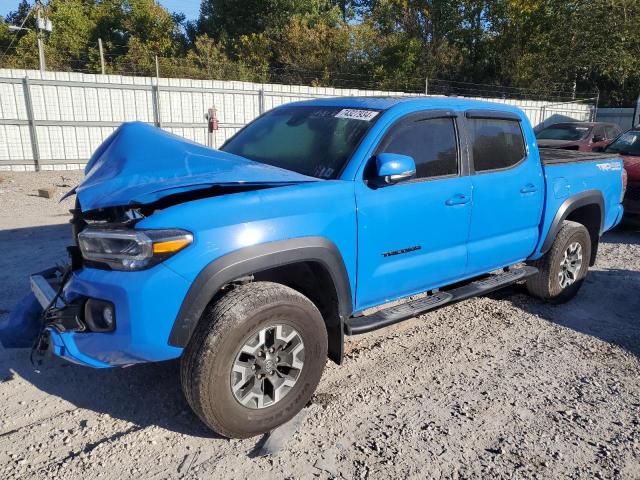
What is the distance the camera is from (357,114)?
12.1 ft

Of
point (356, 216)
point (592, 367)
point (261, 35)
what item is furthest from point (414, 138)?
point (261, 35)

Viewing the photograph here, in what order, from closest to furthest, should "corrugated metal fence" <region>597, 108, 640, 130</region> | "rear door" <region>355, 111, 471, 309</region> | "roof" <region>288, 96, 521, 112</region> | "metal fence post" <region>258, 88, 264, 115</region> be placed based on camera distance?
1. "rear door" <region>355, 111, 471, 309</region>
2. "roof" <region>288, 96, 521, 112</region>
3. "metal fence post" <region>258, 88, 264, 115</region>
4. "corrugated metal fence" <region>597, 108, 640, 130</region>

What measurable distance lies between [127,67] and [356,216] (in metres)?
25.9

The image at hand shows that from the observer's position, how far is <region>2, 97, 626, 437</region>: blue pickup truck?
2631mm

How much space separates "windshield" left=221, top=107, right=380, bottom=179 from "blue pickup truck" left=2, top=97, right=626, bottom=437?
15 millimetres

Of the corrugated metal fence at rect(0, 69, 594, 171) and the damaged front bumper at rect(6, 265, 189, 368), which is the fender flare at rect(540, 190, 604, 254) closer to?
the damaged front bumper at rect(6, 265, 189, 368)

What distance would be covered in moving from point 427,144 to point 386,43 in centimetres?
A: 2753

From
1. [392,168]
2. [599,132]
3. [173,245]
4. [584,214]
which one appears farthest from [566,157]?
[599,132]

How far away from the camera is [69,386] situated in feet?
11.4

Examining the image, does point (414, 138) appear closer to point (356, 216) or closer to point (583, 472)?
point (356, 216)

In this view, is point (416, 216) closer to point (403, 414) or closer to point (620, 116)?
point (403, 414)

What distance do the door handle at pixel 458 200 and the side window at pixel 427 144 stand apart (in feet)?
0.61

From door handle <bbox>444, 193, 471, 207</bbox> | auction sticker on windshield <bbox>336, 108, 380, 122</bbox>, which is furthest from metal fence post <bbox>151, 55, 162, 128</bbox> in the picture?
door handle <bbox>444, 193, 471, 207</bbox>

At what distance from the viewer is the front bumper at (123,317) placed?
253 centimetres
